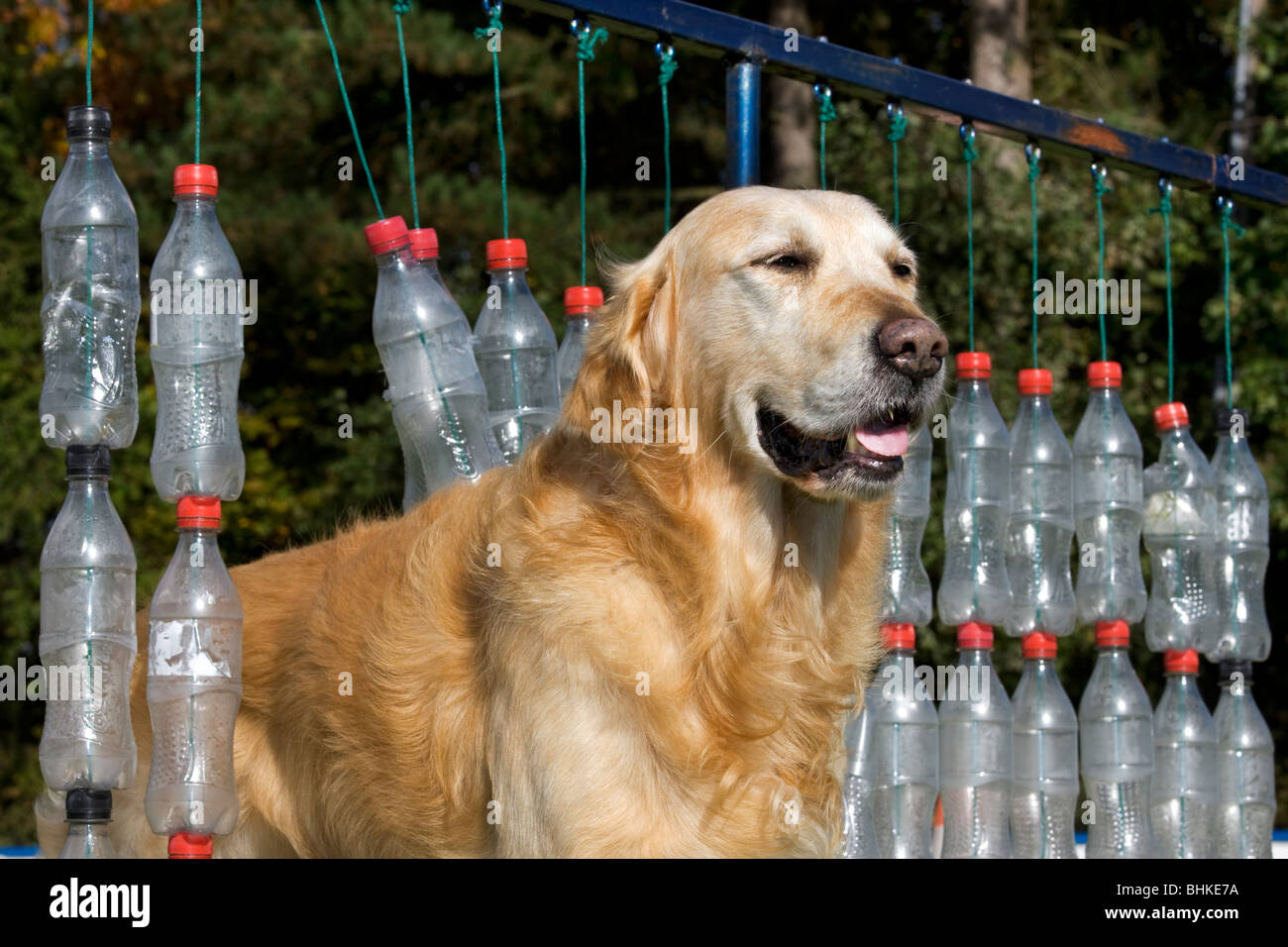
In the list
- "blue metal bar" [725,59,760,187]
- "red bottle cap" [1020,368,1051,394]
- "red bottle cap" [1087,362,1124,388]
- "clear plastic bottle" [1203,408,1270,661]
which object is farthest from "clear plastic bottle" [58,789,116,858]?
"clear plastic bottle" [1203,408,1270,661]

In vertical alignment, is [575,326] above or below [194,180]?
below

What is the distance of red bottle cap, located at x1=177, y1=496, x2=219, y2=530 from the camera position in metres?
3.99

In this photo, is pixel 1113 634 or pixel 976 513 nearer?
pixel 976 513

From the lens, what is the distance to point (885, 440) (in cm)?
378

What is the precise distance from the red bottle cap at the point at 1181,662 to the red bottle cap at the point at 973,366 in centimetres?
167

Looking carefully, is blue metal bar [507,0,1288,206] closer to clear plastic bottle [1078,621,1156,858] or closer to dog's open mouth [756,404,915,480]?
dog's open mouth [756,404,915,480]

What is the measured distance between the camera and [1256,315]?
12.9 m

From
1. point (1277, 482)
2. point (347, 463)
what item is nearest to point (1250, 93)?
point (1277, 482)

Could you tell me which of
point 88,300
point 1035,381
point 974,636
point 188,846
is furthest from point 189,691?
point 1035,381

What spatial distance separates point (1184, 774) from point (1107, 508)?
4.10 feet

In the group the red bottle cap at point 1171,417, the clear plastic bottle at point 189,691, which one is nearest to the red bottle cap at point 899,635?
the red bottle cap at point 1171,417

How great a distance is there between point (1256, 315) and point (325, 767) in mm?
10796

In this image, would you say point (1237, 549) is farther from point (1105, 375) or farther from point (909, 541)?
point (909, 541)

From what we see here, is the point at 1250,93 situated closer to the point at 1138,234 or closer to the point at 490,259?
the point at 1138,234
